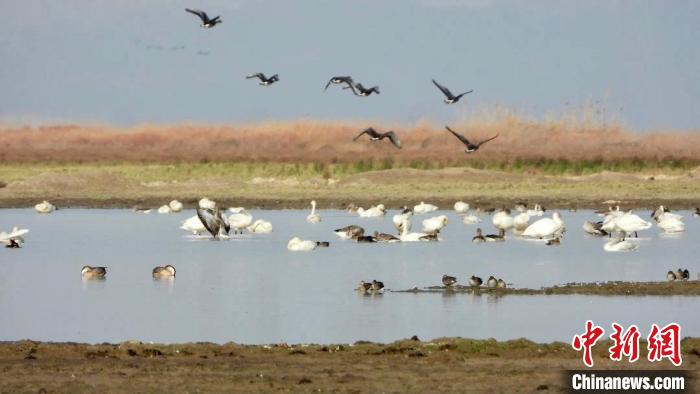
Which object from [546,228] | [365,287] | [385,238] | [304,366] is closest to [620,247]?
[546,228]

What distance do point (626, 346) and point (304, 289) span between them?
6.76 meters

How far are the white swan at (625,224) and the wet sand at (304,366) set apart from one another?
1368 cm

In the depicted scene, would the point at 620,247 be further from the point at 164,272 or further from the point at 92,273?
the point at 92,273

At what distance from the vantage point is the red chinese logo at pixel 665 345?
40.7 ft

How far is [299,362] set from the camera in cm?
1235

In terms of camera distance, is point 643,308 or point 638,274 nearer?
point 643,308

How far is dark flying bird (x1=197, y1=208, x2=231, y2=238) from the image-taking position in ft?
93.9

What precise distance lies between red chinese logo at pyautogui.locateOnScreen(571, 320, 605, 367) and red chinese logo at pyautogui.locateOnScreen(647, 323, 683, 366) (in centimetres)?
49

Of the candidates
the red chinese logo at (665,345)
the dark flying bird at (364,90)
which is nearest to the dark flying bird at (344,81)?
the dark flying bird at (364,90)

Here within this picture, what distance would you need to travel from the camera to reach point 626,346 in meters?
12.7

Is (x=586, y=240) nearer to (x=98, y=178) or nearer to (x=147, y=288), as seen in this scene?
(x=147, y=288)

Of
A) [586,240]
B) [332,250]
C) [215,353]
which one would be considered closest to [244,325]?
[215,353]

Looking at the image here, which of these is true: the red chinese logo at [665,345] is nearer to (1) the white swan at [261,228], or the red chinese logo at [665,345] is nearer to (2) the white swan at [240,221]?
(2) the white swan at [240,221]

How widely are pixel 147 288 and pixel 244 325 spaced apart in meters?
4.27
